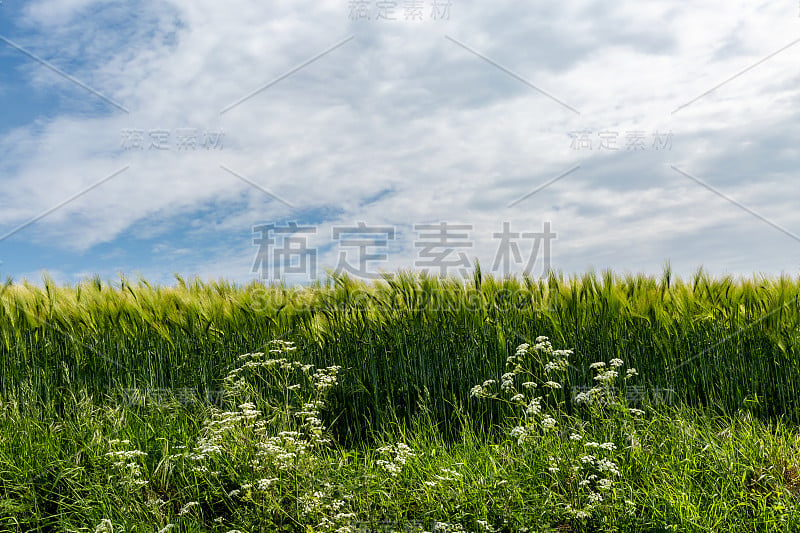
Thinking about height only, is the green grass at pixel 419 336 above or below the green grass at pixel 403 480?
above

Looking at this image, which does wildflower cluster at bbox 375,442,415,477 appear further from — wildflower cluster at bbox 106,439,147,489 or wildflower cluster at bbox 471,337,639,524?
wildflower cluster at bbox 106,439,147,489

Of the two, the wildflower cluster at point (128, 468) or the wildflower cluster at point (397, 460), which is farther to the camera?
the wildflower cluster at point (128, 468)

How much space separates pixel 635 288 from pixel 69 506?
180 inches

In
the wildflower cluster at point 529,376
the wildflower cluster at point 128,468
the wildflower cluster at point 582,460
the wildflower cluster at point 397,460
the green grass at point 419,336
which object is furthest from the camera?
the green grass at point 419,336

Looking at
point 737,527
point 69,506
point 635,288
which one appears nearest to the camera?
point 737,527

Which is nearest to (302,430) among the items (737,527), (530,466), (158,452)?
(158,452)

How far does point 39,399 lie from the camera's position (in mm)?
5051

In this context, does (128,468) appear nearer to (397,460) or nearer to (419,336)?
(397,460)

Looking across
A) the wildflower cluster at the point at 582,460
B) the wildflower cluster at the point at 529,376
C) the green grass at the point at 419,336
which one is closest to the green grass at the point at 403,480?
the wildflower cluster at the point at 582,460

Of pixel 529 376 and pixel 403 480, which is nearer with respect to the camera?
pixel 403 480

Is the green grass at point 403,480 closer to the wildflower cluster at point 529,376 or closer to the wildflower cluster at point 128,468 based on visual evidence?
the wildflower cluster at point 128,468

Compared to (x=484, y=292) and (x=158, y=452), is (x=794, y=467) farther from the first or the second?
(x=158, y=452)

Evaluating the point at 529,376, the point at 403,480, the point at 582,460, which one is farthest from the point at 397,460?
the point at 529,376

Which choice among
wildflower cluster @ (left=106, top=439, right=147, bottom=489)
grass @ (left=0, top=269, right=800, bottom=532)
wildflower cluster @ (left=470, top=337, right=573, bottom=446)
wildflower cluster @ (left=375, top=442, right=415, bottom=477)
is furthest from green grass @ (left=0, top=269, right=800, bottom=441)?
wildflower cluster @ (left=106, top=439, right=147, bottom=489)
